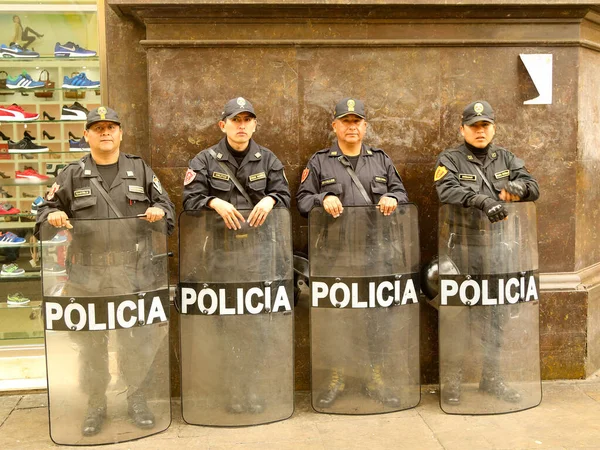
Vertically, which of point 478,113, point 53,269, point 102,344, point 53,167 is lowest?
point 102,344

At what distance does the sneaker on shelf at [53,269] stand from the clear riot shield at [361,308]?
1658 mm

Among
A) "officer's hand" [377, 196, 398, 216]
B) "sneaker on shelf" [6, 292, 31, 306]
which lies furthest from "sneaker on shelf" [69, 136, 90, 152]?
"officer's hand" [377, 196, 398, 216]

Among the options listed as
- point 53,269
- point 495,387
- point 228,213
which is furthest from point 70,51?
point 495,387

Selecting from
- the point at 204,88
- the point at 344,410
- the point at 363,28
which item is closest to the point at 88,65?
the point at 204,88

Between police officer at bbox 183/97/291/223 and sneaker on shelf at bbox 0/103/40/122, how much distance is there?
6.76 ft

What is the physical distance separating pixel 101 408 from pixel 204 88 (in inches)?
96.5

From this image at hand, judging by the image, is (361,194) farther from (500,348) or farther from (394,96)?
(500,348)

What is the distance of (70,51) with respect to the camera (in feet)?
21.0

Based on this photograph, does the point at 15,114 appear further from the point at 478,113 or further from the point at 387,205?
the point at 478,113

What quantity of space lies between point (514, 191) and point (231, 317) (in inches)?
84.6

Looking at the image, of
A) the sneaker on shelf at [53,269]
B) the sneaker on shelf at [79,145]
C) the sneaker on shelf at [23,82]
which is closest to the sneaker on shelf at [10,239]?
the sneaker on shelf at [79,145]

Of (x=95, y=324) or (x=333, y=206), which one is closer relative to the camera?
(x=95, y=324)

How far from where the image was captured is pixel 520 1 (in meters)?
5.79

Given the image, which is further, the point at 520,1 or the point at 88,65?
the point at 88,65
